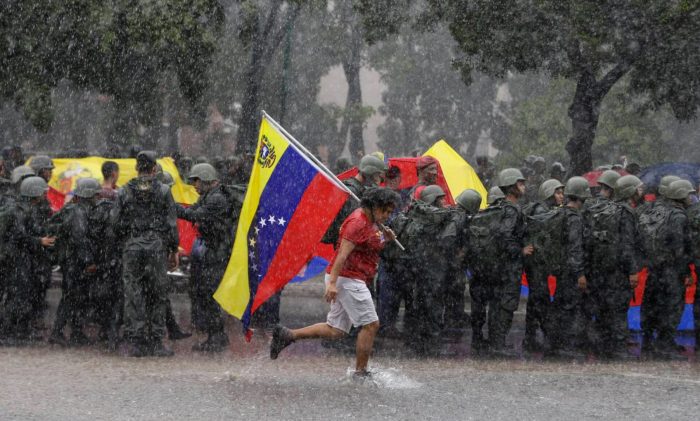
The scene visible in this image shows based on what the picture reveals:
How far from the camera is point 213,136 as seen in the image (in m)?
35.4

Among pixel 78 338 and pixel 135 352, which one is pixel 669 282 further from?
pixel 78 338

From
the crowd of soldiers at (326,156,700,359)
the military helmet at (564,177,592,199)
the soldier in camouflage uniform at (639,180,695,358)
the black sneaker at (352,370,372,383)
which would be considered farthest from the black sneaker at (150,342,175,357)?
the soldier in camouflage uniform at (639,180,695,358)

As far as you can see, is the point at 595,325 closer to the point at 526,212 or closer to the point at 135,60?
the point at 526,212

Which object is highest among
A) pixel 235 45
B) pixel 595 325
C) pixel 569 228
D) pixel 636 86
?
pixel 235 45

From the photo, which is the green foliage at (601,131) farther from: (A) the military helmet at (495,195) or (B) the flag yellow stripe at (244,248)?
(B) the flag yellow stripe at (244,248)

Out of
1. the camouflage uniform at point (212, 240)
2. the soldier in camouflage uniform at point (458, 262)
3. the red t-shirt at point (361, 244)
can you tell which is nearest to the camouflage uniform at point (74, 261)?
the camouflage uniform at point (212, 240)

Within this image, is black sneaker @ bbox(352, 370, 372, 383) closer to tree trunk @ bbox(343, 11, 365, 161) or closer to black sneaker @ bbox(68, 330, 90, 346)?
black sneaker @ bbox(68, 330, 90, 346)

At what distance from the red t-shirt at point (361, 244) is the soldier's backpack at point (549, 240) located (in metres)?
2.34

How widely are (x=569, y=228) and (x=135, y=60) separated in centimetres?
916

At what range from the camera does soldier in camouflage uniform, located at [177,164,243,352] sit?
1048cm

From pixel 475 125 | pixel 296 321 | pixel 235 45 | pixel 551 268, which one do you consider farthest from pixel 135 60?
pixel 475 125

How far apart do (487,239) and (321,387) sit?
276 cm

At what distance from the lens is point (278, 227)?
8.71 metres

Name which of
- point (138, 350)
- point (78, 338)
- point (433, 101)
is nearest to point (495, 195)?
point (138, 350)
